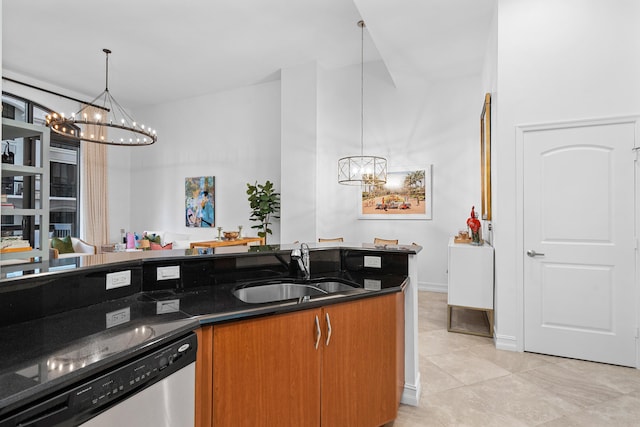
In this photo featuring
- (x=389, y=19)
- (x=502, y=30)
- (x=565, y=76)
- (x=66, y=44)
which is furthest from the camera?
(x=66, y=44)

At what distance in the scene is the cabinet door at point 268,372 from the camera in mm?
1288

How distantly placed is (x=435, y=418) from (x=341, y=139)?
4506 millimetres

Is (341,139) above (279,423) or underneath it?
above

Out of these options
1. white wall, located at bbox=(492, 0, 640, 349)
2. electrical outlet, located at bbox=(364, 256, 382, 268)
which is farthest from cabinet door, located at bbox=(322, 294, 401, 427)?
white wall, located at bbox=(492, 0, 640, 349)

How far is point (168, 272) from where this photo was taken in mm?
1753

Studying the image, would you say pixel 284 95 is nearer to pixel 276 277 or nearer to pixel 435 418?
pixel 276 277

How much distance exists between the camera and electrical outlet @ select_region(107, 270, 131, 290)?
1.53 meters

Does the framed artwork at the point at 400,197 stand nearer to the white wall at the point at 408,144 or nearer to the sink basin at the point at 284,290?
the white wall at the point at 408,144

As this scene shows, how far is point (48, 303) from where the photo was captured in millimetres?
1294

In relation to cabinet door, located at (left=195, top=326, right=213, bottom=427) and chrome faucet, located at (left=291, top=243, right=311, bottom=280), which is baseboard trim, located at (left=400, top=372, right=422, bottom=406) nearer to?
chrome faucet, located at (left=291, top=243, right=311, bottom=280)

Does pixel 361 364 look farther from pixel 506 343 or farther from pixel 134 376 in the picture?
pixel 506 343

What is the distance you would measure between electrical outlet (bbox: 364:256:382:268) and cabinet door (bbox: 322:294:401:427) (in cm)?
44

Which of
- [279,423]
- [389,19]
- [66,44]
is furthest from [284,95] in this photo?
[279,423]

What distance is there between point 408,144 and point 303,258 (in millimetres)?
3937
